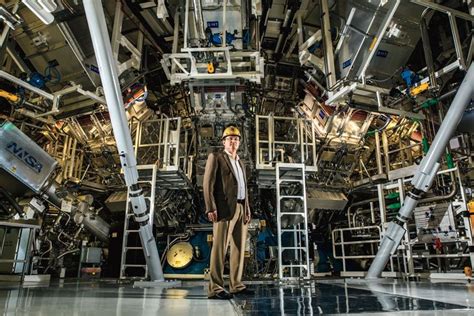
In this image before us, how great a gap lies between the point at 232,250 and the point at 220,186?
67 centimetres

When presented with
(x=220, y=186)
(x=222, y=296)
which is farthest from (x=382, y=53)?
(x=222, y=296)

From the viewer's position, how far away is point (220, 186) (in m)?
3.15

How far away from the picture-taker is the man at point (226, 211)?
295cm

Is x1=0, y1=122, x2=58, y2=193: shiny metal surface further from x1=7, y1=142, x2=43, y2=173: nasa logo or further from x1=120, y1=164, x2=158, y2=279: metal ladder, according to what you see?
x1=120, y1=164, x2=158, y2=279: metal ladder

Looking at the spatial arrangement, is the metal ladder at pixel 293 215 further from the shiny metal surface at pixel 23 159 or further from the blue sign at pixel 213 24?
the shiny metal surface at pixel 23 159

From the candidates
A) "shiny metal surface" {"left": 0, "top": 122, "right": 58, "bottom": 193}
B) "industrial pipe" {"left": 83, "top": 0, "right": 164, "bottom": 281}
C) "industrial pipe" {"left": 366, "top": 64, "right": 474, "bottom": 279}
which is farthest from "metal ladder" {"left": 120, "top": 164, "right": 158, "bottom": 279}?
"industrial pipe" {"left": 366, "top": 64, "right": 474, "bottom": 279}

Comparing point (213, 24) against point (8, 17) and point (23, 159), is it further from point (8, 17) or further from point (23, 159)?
point (23, 159)

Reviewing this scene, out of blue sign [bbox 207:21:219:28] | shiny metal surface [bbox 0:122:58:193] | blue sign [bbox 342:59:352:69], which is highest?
blue sign [bbox 207:21:219:28]

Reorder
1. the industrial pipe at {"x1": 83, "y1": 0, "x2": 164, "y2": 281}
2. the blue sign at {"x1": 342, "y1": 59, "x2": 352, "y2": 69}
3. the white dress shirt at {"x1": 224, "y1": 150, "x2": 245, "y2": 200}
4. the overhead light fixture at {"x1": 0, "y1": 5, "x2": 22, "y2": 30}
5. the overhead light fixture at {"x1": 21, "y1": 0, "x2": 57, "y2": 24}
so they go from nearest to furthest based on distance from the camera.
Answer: the white dress shirt at {"x1": 224, "y1": 150, "x2": 245, "y2": 200}, the overhead light fixture at {"x1": 21, "y1": 0, "x2": 57, "y2": 24}, the industrial pipe at {"x1": 83, "y1": 0, "x2": 164, "y2": 281}, the overhead light fixture at {"x1": 0, "y1": 5, "x2": 22, "y2": 30}, the blue sign at {"x1": 342, "y1": 59, "x2": 352, "y2": 69}

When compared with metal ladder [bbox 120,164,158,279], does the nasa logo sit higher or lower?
higher

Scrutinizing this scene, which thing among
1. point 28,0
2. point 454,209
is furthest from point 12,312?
point 454,209

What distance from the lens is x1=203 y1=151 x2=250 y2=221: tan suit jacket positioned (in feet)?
9.89

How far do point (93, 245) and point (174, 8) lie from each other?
6.32 metres

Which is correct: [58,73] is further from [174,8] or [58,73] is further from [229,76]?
[229,76]
